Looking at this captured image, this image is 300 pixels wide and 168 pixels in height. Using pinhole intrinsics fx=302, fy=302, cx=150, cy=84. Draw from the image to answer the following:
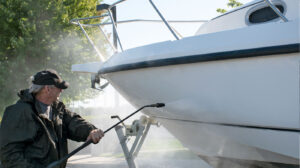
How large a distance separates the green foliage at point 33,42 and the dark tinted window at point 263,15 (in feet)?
22.6

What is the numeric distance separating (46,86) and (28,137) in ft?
1.37

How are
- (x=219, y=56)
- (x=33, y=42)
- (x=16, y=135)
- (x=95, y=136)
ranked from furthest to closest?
(x=33, y=42), (x=95, y=136), (x=219, y=56), (x=16, y=135)

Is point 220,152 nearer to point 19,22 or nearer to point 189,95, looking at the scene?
point 189,95

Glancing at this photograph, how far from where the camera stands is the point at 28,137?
1.98 meters

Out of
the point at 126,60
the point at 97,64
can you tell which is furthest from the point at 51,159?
the point at 97,64

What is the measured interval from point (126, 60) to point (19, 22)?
726 centimetres

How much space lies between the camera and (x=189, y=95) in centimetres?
249

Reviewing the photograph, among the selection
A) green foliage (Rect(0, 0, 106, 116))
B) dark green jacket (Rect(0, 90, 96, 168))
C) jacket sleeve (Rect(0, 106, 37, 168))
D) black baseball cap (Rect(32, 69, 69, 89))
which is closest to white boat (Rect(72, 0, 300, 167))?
black baseball cap (Rect(32, 69, 69, 89))

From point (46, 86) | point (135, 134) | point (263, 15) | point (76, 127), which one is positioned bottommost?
point (135, 134)

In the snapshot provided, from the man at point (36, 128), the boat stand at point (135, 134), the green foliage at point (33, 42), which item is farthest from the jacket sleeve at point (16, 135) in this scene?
the green foliage at point (33, 42)

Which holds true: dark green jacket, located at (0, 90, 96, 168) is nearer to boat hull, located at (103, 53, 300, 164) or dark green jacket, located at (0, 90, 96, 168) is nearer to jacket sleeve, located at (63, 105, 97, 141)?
jacket sleeve, located at (63, 105, 97, 141)

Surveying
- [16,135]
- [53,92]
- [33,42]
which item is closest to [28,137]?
[16,135]

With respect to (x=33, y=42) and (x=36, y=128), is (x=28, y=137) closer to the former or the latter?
(x=36, y=128)

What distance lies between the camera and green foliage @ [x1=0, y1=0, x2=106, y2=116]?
888 centimetres
